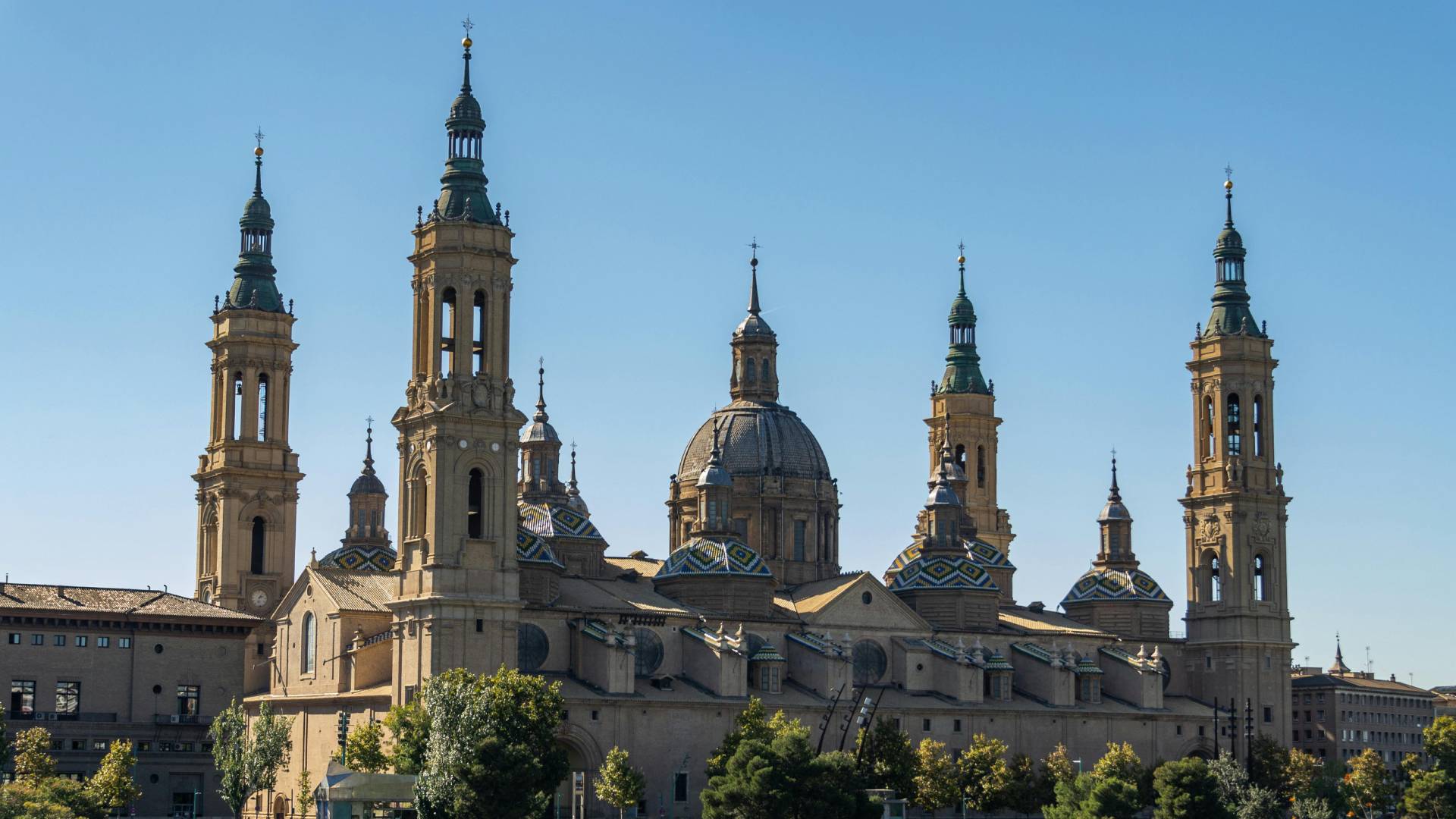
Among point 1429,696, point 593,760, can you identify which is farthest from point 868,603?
point 1429,696

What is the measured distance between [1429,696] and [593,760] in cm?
9698

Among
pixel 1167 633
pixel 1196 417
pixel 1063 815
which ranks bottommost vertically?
pixel 1063 815

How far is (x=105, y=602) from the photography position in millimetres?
107125

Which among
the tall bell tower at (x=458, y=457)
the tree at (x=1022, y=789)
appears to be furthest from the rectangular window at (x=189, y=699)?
the tree at (x=1022, y=789)

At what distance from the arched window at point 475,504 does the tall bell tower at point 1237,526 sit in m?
43.4

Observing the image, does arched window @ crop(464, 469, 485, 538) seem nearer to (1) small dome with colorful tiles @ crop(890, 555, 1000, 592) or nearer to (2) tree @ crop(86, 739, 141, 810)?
(2) tree @ crop(86, 739, 141, 810)

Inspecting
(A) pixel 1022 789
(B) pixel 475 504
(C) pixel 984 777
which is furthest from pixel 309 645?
(A) pixel 1022 789

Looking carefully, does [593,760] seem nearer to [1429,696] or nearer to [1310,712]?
[1310,712]

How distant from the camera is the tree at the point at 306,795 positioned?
9412 centimetres

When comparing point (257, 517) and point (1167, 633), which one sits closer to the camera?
point (257, 517)

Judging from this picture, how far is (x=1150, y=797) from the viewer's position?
102625 mm

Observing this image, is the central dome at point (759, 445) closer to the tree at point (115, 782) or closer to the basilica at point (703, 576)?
the basilica at point (703, 576)

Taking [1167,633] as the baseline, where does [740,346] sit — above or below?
above

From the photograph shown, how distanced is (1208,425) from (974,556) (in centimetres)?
1426
